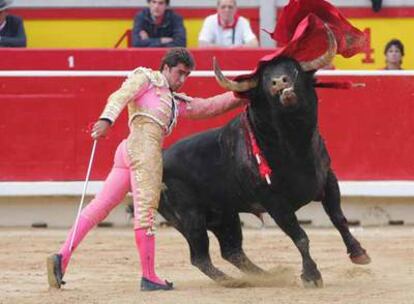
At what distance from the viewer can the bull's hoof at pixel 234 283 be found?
7.98 m

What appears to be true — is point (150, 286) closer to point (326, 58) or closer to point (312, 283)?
point (312, 283)

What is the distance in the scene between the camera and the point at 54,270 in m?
7.69

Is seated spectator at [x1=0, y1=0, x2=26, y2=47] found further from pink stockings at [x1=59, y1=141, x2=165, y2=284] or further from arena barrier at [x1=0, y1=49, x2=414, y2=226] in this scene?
pink stockings at [x1=59, y1=141, x2=165, y2=284]

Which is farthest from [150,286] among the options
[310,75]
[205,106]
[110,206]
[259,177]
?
[310,75]

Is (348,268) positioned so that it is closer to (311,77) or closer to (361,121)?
(311,77)

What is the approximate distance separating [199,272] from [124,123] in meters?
2.49

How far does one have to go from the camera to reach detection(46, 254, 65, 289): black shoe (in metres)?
7.68

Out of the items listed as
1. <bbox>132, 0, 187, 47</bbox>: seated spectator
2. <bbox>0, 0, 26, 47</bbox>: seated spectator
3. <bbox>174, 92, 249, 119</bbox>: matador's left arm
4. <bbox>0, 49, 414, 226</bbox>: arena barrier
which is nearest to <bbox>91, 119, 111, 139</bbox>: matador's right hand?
<bbox>174, 92, 249, 119</bbox>: matador's left arm

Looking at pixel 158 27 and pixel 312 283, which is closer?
pixel 312 283

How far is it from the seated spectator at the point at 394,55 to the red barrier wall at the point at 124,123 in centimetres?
54

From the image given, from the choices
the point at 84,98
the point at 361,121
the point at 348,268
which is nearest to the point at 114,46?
the point at 84,98

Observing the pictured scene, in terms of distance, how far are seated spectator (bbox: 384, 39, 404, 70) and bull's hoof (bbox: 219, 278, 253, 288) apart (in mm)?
3957

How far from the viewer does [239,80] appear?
25.1 feet

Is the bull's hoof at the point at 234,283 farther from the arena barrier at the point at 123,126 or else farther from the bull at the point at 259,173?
the arena barrier at the point at 123,126
